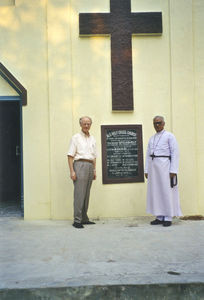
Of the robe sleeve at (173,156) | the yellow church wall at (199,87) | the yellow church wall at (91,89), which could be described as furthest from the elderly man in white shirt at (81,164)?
the yellow church wall at (199,87)

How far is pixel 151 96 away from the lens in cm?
696

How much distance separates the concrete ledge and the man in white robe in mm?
2644

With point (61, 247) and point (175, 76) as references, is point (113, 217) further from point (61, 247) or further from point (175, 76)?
point (175, 76)

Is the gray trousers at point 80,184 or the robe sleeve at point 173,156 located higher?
the robe sleeve at point 173,156

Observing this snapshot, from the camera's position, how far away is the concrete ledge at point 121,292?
334cm

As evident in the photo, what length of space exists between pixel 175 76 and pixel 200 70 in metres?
0.50

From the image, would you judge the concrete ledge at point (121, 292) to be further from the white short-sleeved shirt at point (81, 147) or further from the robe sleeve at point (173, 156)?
the white short-sleeved shirt at point (81, 147)

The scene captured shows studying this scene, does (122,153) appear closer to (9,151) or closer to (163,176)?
(163,176)

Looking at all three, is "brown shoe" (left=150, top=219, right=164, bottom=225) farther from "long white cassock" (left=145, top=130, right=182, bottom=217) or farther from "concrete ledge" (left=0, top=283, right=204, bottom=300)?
"concrete ledge" (left=0, top=283, right=204, bottom=300)

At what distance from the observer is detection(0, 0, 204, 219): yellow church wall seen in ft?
22.3

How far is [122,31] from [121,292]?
16.6 feet

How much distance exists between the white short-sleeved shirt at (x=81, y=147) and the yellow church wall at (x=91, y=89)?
75cm

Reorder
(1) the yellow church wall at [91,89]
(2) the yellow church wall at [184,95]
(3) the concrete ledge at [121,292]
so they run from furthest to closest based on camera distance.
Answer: (2) the yellow church wall at [184,95]
(1) the yellow church wall at [91,89]
(3) the concrete ledge at [121,292]

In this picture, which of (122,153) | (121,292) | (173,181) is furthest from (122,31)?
(121,292)
